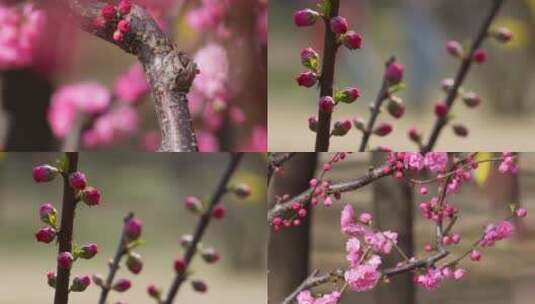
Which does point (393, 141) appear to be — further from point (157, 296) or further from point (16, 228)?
point (16, 228)

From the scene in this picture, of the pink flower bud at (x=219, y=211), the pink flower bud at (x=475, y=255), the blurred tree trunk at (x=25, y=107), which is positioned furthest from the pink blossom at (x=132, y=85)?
the pink flower bud at (x=475, y=255)

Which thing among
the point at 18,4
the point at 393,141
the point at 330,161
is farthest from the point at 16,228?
the point at 393,141

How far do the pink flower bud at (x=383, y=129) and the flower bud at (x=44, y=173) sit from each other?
50 centimetres

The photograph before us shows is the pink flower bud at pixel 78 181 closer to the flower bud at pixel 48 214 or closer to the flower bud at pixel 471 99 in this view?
the flower bud at pixel 48 214

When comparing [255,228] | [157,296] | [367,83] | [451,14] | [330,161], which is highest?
[451,14]

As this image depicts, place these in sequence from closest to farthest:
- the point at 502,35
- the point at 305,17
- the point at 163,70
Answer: the point at 163,70 < the point at 305,17 < the point at 502,35

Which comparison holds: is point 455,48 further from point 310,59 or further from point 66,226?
point 66,226

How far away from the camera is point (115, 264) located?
1567 millimetres

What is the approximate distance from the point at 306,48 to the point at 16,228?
1.73 feet

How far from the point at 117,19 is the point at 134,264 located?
37 cm

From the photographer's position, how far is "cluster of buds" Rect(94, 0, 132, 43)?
4.85ft

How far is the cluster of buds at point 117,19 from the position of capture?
1.48 m

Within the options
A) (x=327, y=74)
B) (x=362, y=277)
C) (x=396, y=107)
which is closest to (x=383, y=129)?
A: (x=396, y=107)

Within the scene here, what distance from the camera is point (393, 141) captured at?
5.48 ft
